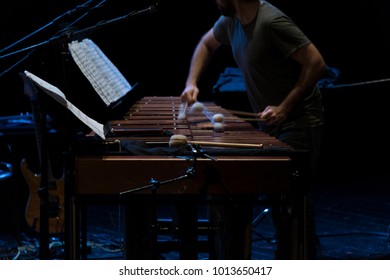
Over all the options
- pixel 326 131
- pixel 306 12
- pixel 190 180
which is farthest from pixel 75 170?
pixel 306 12

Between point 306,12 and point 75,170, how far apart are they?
5315 millimetres

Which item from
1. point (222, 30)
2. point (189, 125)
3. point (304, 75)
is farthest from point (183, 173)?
point (222, 30)

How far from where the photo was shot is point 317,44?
7879 mm

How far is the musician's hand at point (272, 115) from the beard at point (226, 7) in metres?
0.67

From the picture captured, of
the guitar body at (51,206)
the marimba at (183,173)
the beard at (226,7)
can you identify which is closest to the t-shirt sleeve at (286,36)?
the beard at (226,7)

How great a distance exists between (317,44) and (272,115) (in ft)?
13.3

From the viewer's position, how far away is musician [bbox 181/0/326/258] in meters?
4.14

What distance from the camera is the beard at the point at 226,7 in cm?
433

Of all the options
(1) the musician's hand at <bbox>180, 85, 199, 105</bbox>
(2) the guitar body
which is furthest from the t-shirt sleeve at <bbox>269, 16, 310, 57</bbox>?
(2) the guitar body

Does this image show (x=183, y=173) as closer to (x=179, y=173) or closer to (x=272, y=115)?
(x=179, y=173)

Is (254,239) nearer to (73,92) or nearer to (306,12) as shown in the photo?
(73,92)

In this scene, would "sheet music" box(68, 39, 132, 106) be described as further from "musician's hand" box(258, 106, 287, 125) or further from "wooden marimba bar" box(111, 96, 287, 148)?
"musician's hand" box(258, 106, 287, 125)

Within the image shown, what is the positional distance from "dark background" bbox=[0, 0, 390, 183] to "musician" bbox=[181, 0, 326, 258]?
2627mm

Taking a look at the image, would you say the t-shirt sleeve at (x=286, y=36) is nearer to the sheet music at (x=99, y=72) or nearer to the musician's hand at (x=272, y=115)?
the musician's hand at (x=272, y=115)
